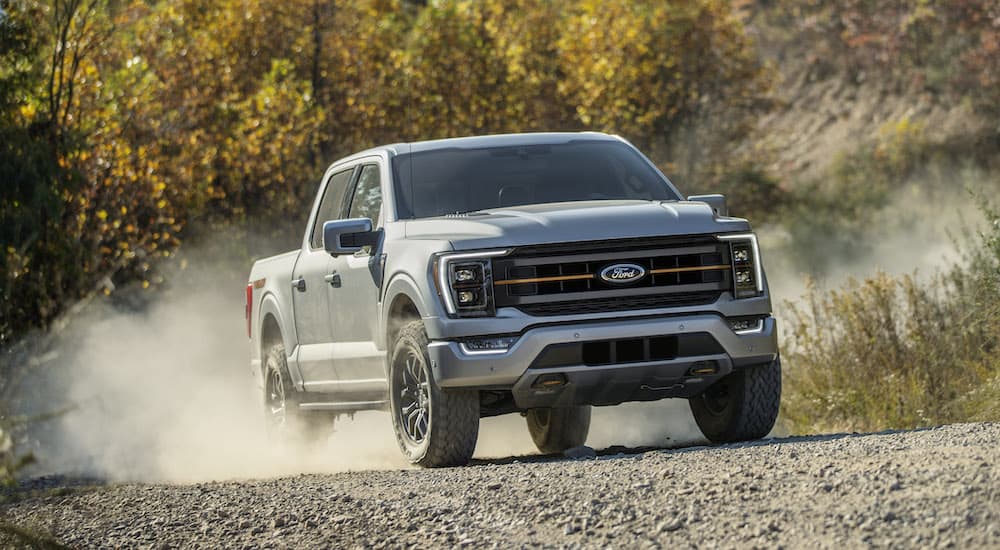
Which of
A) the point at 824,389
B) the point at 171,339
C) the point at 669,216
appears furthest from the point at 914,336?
the point at 171,339

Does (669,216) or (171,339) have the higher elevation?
(669,216)

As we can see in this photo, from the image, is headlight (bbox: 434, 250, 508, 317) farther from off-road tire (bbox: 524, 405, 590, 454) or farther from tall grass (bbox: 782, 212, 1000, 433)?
tall grass (bbox: 782, 212, 1000, 433)

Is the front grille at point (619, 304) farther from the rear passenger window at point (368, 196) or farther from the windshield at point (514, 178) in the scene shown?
the rear passenger window at point (368, 196)

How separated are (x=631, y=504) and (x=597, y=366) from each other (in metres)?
1.97

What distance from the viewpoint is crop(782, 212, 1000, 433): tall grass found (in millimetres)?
11180

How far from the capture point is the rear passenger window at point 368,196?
10.1 meters

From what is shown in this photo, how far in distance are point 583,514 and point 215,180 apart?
18387mm

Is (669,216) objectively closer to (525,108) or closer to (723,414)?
(723,414)

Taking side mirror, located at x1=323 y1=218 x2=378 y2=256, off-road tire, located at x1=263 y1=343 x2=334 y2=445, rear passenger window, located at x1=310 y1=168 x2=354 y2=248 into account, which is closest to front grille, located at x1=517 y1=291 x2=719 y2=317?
side mirror, located at x1=323 y1=218 x2=378 y2=256

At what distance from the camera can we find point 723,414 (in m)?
9.38

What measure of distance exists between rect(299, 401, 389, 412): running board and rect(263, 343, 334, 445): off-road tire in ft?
0.70

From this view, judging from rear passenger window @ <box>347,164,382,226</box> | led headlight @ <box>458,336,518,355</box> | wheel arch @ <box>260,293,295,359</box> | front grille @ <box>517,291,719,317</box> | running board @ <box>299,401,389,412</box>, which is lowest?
running board @ <box>299,401,389,412</box>

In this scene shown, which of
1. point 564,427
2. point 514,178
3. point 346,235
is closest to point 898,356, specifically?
point 564,427

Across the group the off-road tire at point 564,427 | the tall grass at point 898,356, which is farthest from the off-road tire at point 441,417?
the tall grass at point 898,356
